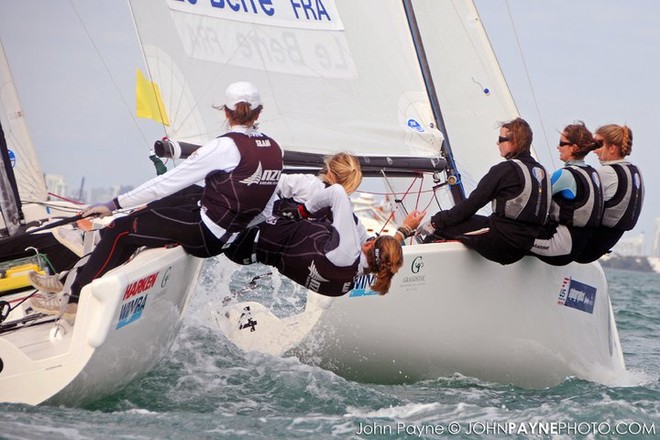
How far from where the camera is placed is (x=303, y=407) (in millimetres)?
4895

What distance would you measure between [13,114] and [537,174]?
3.99 metres

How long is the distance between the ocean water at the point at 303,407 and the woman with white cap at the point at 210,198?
649 mm

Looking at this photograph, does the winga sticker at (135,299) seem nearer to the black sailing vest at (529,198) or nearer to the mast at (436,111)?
the black sailing vest at (529,198)

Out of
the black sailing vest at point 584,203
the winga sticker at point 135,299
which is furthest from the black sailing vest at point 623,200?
the winga sticker at point 135,299

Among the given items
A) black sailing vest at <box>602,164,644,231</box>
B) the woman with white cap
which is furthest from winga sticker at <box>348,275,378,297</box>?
black sailing vest at <box>602,164,644,231</box>

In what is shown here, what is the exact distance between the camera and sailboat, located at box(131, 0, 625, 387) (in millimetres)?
5676

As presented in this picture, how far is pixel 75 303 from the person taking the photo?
15.6 ft

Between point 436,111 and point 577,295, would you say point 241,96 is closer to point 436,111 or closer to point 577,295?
point 436,111

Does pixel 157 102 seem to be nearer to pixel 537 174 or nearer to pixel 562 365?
pixel 537 174

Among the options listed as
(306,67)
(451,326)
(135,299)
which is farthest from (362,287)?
(306,67)

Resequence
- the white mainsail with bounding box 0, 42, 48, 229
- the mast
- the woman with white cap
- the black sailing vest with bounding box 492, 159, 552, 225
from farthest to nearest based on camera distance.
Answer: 1. the white mainsail with bounding box 0, 42, 48, 229
2. the mast
3. the black sailing vest with bounding box 492, 159, 552, 225
4. the woman with white cap

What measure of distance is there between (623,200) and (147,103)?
259 cm

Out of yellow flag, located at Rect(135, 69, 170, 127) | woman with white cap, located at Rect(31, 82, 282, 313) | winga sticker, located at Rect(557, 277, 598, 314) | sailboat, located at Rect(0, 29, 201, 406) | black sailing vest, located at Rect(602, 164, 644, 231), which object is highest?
yellow flag, located at Rect(135, 69, 170, 127)

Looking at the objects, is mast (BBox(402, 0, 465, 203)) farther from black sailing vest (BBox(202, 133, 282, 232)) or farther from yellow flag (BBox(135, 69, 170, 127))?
black sailing vest (BBox(202, 133, 282, 232))
